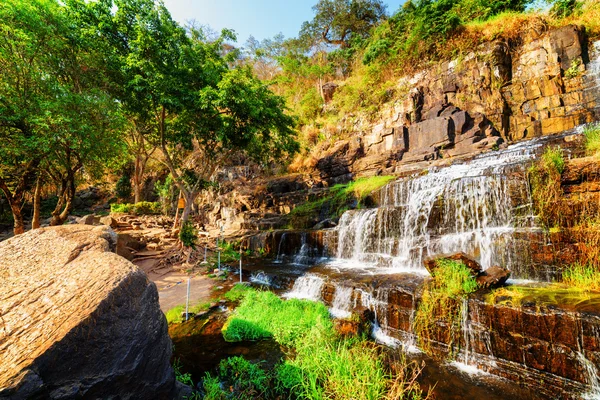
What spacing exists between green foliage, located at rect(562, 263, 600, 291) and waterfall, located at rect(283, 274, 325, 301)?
4.84m

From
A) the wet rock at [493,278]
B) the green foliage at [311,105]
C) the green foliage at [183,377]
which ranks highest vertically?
the green foliage at [311,105]

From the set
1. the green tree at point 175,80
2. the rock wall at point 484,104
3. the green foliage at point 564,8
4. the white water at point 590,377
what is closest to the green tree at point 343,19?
the rock wall at point 484,104

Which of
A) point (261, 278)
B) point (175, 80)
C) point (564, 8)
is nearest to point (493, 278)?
point (261, 278)

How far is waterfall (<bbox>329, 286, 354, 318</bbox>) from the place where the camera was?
5750 mm

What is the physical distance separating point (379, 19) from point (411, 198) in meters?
24.0

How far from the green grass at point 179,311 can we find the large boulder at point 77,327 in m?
3.06

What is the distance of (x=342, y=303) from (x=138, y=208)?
20868mm

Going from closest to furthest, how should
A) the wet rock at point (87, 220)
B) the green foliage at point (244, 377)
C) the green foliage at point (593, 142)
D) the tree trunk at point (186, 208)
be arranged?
the green foliage at point (244, 377), the green foliage at point (593, 142), the tree trunk at point (186, 208), the wet rock at point (87, 220)

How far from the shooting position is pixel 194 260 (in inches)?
422

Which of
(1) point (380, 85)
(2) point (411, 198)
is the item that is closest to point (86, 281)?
(2) point (411, 198)

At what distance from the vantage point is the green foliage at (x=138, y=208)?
20188 millimetres

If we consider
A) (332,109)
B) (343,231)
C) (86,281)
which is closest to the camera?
(86,281)

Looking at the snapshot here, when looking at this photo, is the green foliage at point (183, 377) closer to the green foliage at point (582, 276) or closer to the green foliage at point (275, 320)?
the green foliage at point (275, 320)

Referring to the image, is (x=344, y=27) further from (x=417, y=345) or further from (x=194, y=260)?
(x=417, y=345)
